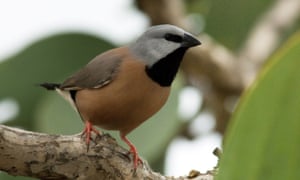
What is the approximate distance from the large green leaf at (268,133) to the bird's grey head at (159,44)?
1.35 metres

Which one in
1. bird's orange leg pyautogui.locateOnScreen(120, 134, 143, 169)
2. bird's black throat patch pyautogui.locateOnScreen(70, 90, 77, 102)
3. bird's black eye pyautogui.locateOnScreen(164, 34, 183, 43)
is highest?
bird's black eye pyautogui.locateOnScreen(164, 34, 183, 43)

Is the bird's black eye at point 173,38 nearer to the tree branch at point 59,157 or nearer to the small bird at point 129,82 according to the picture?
the small bird at point 129,82

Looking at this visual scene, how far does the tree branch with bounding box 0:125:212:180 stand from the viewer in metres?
1.44

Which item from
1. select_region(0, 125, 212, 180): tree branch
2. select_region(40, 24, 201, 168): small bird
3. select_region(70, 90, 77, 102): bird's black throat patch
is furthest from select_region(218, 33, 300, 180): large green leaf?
select_region(70, 90, 77, 102): bird's black throat patch

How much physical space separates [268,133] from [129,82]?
127cm

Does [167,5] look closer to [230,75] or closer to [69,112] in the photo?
[230,75]

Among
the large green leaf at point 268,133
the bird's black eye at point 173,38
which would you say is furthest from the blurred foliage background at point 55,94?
the large green leaf at point 268,133

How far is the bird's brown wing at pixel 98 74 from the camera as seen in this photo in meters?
2.03

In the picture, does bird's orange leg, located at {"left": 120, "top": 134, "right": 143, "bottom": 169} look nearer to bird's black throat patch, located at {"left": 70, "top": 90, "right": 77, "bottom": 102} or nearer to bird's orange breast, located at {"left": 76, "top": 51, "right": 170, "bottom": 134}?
bird's orange breast, located at {"left": 76, "top": 51, "right": 170, "bottom": 134}

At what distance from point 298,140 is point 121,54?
145 cm

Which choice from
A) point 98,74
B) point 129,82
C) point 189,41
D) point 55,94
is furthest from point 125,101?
point 55,94

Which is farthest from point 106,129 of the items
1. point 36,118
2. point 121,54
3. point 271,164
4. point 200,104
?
point 200,104

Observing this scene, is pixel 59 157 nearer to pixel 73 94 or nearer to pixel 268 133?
pixel 73 94

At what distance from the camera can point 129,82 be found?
1.96m
